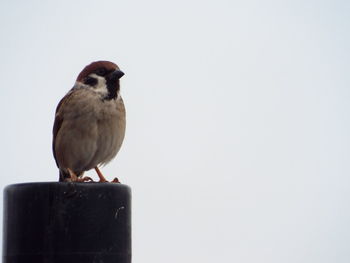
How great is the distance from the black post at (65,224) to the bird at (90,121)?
93.3 inches

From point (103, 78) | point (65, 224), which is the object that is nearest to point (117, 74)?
point (103, 78)

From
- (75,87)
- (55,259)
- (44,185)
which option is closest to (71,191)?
(44,185)

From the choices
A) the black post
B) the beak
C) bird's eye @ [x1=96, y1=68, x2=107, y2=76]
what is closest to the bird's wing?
bird's eye @ [x1=96, y1=68, x2=107, y2=76]

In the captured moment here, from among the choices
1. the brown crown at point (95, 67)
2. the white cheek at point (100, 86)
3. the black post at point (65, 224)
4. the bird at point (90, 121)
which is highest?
the brown crown at point (95, 67)

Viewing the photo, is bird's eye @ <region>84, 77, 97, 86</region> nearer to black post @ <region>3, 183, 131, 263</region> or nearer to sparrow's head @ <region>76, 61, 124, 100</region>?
sparrow's head @ <region>76, 61, 124, 100</region>

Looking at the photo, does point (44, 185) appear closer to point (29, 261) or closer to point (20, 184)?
point (20, 184)

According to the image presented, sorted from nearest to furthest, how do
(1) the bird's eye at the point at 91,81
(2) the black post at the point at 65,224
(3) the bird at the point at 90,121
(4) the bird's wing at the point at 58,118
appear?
(2) the black post at the point at 65,224 → (3) the bird at the point at 90,121 → (4) the bird's wing at the point at 58,118 → (1) the bird's eye at the point at 91,81

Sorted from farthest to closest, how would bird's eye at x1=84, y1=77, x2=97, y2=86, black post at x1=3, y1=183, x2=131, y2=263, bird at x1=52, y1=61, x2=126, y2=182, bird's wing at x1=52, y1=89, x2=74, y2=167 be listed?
bird's eye at x1=84, y1=77, x2=97, y2=86, bird's wing at x1=52, y1=89, x2=74, y2=167, bird at x1=52, y1=61, x2=126, y2=182, black post at x1=3, y1=183, x2=131, y2=263

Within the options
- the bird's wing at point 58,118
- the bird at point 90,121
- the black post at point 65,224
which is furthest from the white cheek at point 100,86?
the black post at point 65,224

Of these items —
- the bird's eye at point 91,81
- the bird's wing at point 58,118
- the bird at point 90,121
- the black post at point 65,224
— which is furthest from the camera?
the bird's eye at point 91,81

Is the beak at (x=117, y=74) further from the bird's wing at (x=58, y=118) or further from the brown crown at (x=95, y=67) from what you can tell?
the bird's wing at (x=58, y=118)

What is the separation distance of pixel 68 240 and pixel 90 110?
2639 millimetres

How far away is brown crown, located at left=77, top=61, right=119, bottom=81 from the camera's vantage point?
17.7 feet

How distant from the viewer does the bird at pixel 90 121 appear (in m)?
5.23
